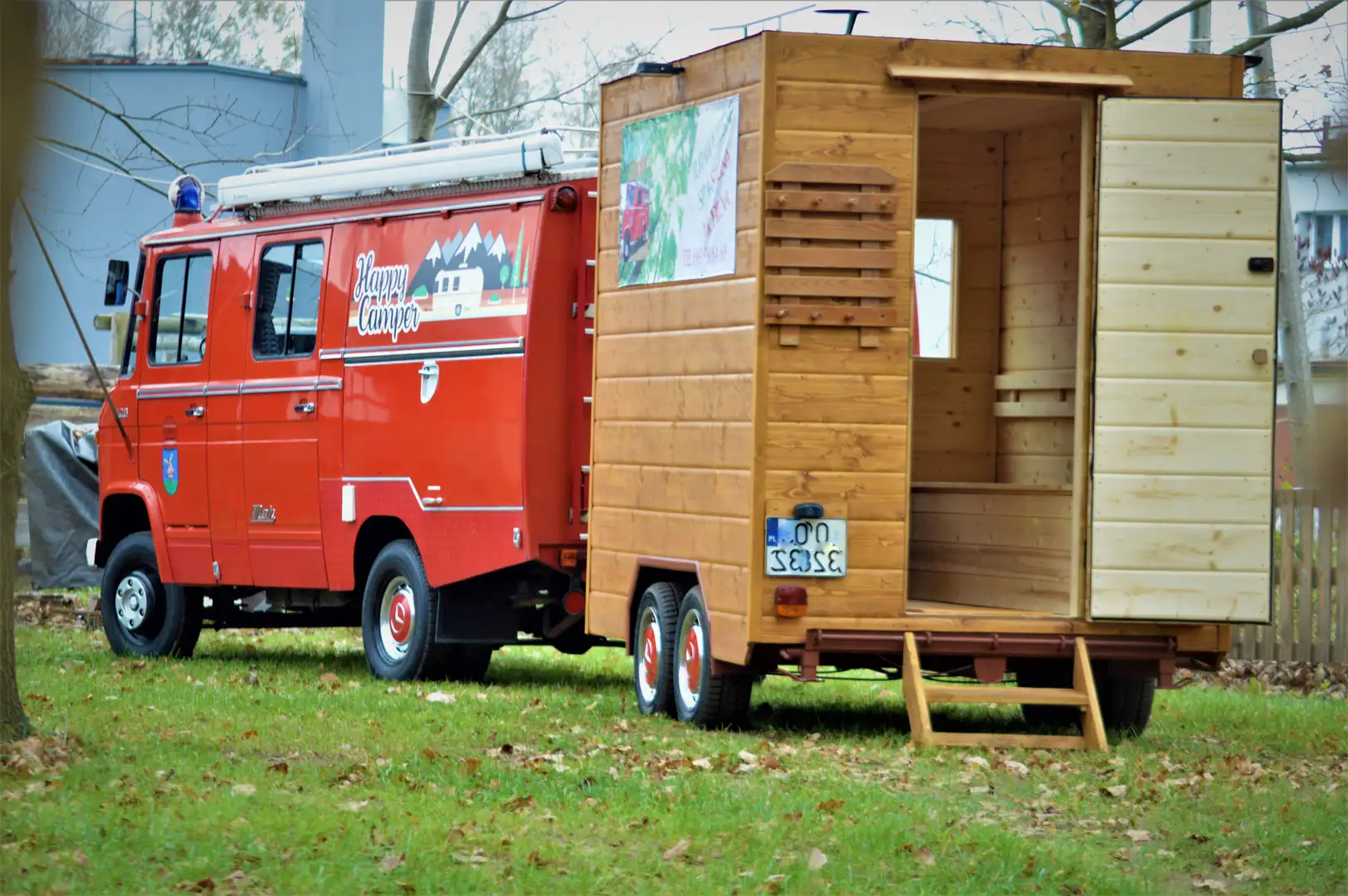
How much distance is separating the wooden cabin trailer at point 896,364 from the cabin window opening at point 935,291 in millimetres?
2373

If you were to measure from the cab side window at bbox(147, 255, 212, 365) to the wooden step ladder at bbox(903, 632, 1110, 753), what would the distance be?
6.71 meters

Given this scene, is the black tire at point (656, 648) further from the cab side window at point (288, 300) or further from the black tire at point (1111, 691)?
the cab side window at point (288, 300)

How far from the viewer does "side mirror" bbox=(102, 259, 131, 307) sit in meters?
15.1

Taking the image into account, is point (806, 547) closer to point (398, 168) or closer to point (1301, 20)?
point (398, 168)

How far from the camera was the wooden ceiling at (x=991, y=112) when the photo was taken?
11.8 meters

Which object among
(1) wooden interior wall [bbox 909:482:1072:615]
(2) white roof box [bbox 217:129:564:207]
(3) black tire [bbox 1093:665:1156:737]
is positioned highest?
(2) white roof box [bbox 217:129:564:207]

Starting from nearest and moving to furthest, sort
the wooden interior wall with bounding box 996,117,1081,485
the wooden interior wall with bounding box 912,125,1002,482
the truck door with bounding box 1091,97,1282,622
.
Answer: the truck door with bounding box 1091,97,1282,622, the wooden interior wall with bounding box 996,117,1081,485, the wooden interior wall with bounding box 912,125,1002,482

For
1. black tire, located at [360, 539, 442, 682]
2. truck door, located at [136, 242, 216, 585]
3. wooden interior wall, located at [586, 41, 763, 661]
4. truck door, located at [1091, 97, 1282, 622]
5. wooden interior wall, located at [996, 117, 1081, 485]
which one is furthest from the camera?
truck door, located at [136, 242, 216, 585]

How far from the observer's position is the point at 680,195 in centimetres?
1101

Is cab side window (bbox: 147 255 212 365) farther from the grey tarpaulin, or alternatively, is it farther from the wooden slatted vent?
the grey tarpaulin

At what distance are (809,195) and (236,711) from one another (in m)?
3.95

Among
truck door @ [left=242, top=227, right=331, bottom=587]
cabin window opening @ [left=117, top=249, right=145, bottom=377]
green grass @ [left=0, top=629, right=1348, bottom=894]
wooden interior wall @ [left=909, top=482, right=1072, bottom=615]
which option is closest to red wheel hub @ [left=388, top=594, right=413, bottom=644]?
truck door @ [left=242, top=227, right=331, bottom=587]

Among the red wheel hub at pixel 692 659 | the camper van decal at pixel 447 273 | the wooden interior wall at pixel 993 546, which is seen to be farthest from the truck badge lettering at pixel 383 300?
the wooden interior wall at pixel 993 546

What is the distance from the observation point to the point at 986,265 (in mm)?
12922
